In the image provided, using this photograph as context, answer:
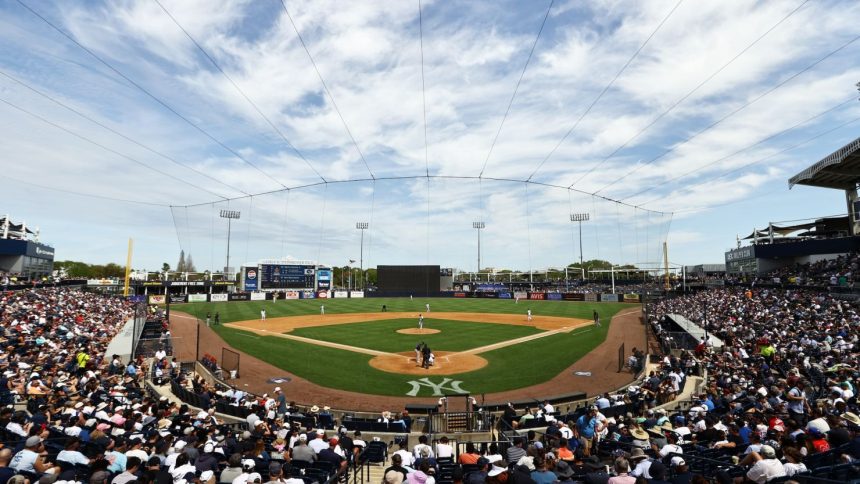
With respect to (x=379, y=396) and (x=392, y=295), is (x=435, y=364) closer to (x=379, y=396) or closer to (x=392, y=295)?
(x=379, y=396)

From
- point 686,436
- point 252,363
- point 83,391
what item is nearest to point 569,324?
point 252,363

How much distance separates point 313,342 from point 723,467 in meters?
29.5

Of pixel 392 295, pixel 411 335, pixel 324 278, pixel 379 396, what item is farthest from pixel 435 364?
pixel 324 278

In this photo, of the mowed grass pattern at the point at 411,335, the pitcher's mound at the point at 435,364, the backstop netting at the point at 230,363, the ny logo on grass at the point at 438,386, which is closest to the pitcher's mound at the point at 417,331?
the mowed grass pattern at the point at 411,335

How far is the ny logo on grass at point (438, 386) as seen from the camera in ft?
66.7

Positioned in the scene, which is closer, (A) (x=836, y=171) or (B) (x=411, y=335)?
(B) (x=411, y=335)

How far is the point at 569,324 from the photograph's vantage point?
45.5 metres

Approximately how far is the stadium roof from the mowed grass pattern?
28.7 meters

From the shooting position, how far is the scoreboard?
3782 inches

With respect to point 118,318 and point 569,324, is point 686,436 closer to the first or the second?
point 569,324

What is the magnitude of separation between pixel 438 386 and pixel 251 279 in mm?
82313

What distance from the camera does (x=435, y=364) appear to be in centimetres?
2586

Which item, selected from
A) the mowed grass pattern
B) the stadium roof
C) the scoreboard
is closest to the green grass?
the mowed grass pattern

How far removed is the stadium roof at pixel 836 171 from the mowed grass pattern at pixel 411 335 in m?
28.7
